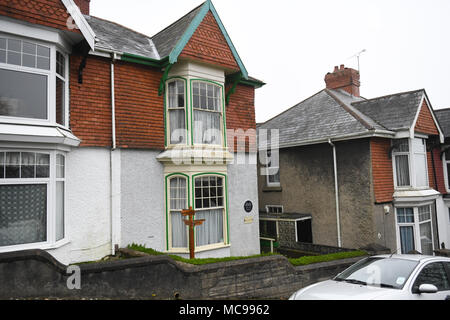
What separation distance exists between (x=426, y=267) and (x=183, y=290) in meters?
5.43

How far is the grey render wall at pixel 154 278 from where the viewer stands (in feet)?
21.7

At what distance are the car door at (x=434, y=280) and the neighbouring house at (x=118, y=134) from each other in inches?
263

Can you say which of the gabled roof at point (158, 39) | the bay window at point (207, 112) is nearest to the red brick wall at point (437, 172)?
the gabled roof at point (158, 39)

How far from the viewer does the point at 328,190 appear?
15.8 metres

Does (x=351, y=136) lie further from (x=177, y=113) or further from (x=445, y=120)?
(x=445, y=120)

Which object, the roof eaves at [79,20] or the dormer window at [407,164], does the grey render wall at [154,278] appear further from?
the dormer window at [407,164]

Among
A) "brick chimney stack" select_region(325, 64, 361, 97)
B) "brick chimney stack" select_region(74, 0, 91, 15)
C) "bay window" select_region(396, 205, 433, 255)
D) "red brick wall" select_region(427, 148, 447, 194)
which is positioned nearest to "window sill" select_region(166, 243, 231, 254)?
"bay window" select_region(396, 205, 433, 255)

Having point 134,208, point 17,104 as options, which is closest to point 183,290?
point 134,208

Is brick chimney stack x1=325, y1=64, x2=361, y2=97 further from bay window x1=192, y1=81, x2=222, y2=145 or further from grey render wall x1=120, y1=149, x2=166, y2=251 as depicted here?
grey render wall x1=120, y1=149, x2=166, y2=251

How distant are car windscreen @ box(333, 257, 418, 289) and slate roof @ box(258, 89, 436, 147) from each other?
8.19 meters

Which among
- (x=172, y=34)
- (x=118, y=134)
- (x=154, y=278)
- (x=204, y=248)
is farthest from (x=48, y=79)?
(x=204, y=248)

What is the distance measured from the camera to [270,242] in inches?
635

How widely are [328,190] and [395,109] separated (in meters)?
5.19

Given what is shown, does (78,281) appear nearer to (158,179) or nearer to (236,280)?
(236,280)
